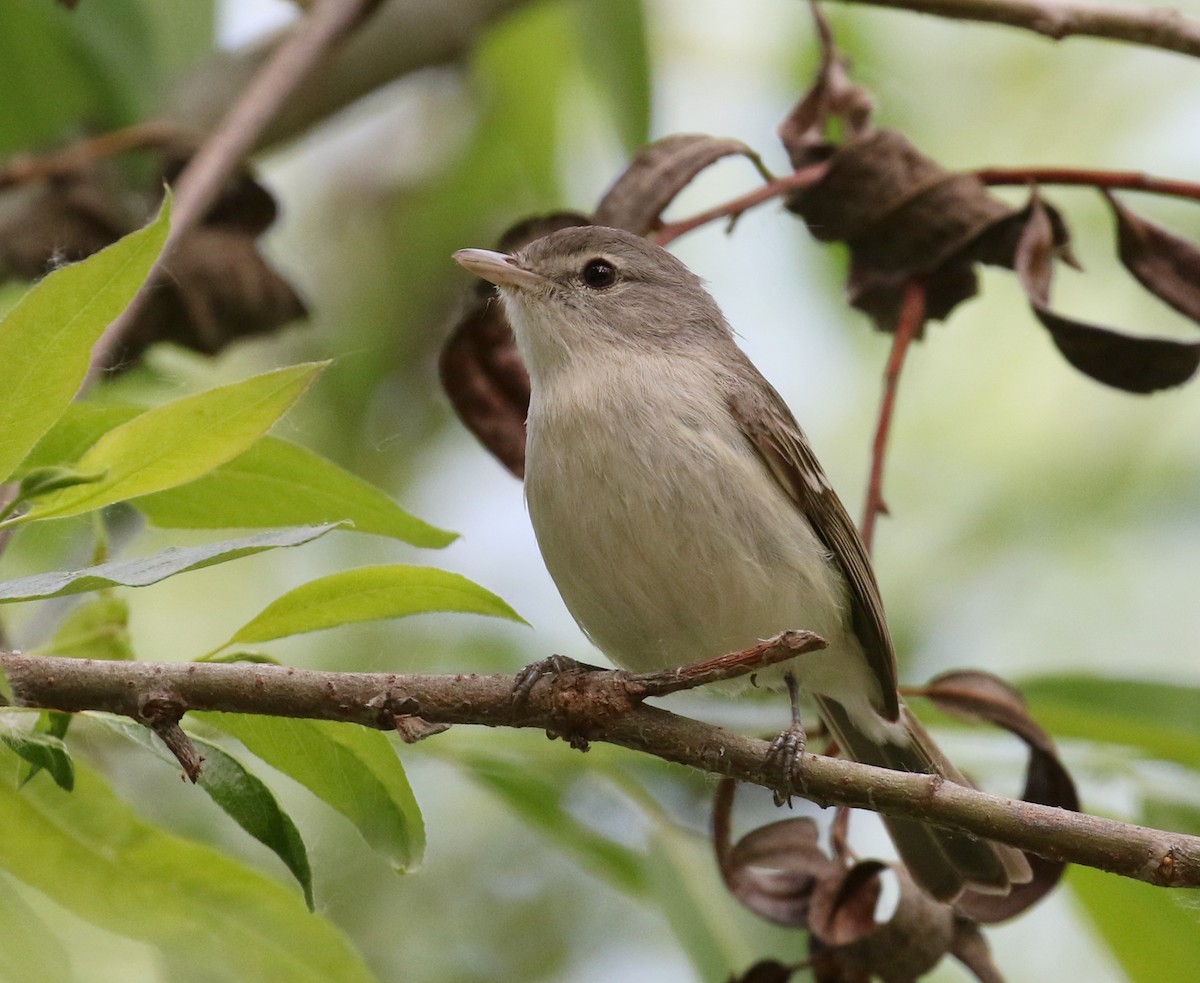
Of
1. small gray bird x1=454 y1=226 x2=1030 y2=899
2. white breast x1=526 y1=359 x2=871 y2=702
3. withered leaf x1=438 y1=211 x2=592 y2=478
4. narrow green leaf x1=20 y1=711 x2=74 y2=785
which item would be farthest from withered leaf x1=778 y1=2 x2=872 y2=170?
narrow green leaf x1=20 y1=711 x2=74 y2=785

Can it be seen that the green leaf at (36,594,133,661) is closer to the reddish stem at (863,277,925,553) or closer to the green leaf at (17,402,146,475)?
the green leaf at (17,402,146,475)

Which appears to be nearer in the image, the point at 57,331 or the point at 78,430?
the point at 57,331

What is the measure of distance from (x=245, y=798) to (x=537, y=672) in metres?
0.50

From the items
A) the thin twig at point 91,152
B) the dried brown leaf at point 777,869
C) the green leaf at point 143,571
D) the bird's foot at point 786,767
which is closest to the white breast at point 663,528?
the dried brown leaf at point 777,869

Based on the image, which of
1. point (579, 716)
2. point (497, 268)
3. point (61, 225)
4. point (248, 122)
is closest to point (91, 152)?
point (61, 225)

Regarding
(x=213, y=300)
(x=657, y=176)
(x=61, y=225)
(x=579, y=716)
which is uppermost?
(x=61, y=225)

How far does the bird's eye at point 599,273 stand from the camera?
3.79 metres

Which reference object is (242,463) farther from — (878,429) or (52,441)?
(878,429)

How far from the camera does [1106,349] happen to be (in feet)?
10.3

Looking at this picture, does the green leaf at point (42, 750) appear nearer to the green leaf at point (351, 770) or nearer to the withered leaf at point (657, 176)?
the green leaf at point (351, 770)

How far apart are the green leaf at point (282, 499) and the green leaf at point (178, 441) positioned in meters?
0.32

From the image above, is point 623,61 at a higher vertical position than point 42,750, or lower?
higher

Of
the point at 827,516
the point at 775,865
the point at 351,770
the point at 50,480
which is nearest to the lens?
the point at 50,480

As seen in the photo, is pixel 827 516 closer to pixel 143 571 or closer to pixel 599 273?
pixel 599 273
